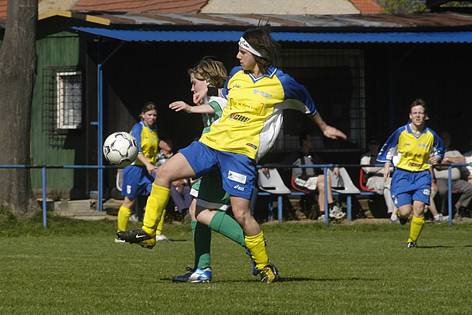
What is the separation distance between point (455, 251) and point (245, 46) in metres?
6.23

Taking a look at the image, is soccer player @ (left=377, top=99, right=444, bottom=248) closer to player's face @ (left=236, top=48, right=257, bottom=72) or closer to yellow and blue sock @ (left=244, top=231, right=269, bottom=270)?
yellow and blue sock @ (left=244, top=231, right=269, bottom=270)

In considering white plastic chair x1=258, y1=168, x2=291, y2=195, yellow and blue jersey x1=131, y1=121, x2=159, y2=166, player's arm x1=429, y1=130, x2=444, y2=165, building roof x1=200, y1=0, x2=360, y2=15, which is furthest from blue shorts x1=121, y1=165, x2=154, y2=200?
building roof x1=200, y1=0, x2=360, y2=15

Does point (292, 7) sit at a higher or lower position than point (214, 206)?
higher

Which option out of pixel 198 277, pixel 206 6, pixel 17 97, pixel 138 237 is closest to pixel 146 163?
→ pixel 17 97

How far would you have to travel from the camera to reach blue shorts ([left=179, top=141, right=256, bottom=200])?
1010cm

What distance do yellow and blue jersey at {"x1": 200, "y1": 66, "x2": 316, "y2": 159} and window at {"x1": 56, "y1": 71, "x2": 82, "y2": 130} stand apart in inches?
592

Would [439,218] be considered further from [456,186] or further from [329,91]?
[329,91]

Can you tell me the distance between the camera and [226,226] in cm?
1050

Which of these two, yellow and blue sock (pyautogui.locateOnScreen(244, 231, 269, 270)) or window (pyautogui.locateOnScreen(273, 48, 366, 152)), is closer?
yellow and blue sock (pyautogui.locateOnScreen(244, 231, 269, 270))

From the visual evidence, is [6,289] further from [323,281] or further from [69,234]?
[69,234]

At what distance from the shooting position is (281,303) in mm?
8766

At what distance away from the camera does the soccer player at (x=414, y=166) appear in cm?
1664

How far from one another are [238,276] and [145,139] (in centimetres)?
694

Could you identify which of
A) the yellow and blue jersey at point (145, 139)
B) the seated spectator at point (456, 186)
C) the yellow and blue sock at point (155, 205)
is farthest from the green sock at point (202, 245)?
the seated spectator at point (456, 186)
